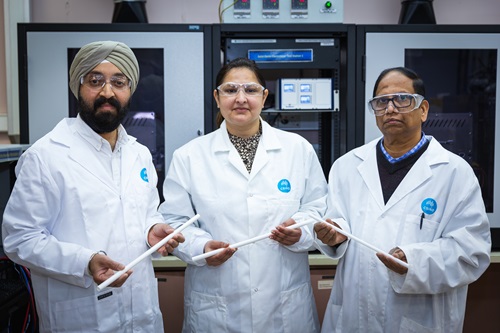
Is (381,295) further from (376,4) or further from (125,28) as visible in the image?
(376,4)

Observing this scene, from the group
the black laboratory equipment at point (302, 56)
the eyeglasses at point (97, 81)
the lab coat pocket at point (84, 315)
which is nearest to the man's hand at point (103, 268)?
the lab coat pocket at point (84, 315)

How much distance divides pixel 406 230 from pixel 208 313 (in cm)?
71

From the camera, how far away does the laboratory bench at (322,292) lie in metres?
2.11

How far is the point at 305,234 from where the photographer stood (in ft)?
5.20

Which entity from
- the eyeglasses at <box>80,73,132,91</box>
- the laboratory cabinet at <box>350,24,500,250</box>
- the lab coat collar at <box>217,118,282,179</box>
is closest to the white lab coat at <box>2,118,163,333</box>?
the eyeglasses at <box>80,73,132,91</box>

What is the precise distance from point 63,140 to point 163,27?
91cm

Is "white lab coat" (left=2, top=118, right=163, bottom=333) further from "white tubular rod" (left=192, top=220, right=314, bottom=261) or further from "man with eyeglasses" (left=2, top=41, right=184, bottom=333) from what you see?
"white tubular rod" (left=192, top=220, right=314, bottom=261)

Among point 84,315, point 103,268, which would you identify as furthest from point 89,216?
point 84,315

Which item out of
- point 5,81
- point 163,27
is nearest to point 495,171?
point 163,27

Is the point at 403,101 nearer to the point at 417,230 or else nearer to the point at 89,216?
the point at 417,230

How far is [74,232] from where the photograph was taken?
132cm

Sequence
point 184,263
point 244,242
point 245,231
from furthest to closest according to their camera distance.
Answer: point 184,263, point 245,231, point 244,242

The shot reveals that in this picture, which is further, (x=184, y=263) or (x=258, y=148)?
(x=184, y=263)

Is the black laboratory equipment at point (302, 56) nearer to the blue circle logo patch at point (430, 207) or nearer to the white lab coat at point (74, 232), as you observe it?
the blue circle logo patch at point (430, 207)
